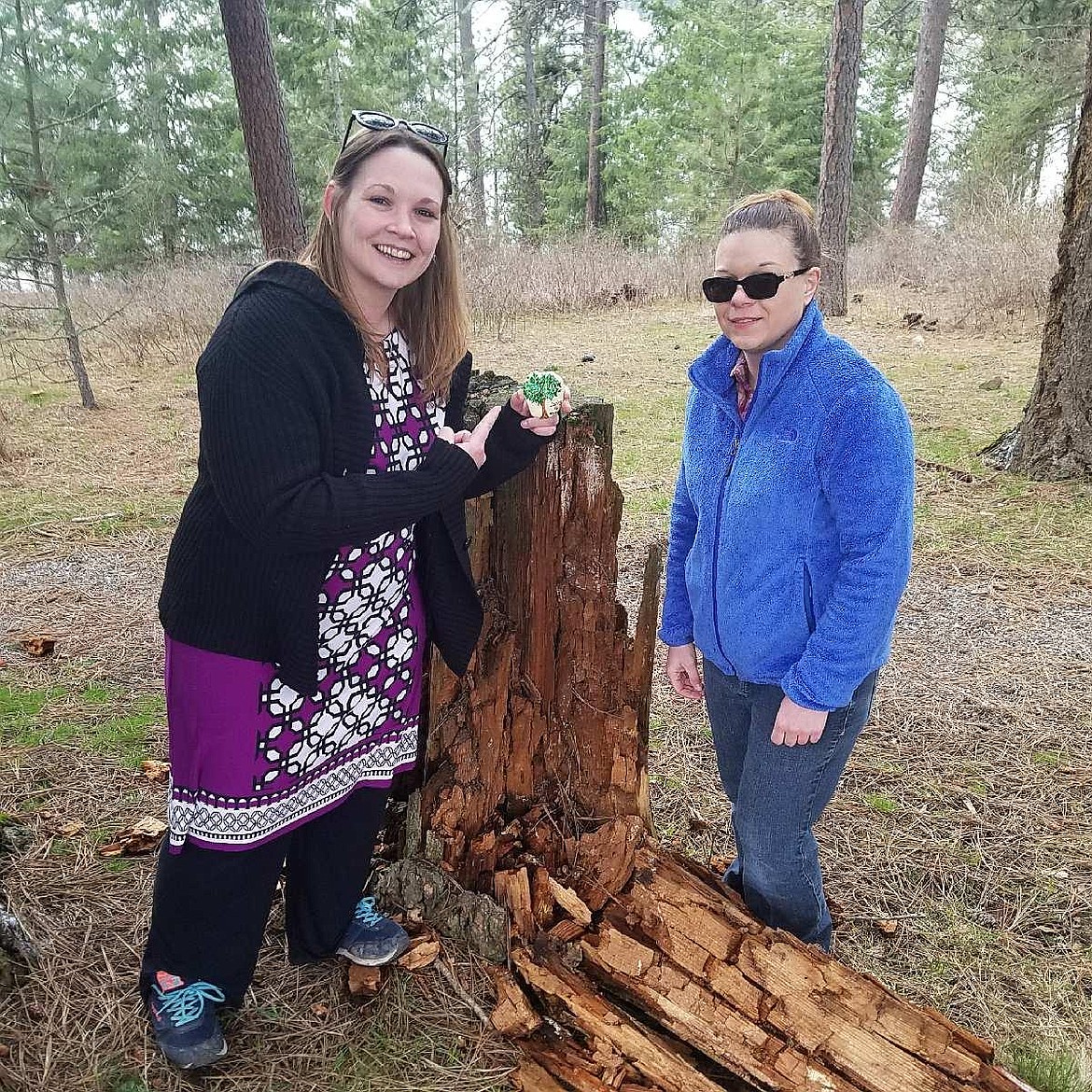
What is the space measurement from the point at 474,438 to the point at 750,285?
662mm

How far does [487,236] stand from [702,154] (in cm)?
677

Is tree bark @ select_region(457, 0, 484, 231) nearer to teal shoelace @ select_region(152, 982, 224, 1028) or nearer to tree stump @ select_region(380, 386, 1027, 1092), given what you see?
tree stump @ select_region(380, 386, 1027, 1092)

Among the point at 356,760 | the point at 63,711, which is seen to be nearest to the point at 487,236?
the point at 63,711

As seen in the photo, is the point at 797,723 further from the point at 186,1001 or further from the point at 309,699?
the point at 186,1001

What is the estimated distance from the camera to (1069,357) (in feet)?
18.5

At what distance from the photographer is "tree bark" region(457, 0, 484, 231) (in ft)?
76.7

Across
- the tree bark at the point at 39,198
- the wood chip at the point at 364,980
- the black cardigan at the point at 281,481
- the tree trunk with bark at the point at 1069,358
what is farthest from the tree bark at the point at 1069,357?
the tree bark at the point at 39,198

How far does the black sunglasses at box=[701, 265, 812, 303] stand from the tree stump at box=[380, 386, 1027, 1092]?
1.42ft

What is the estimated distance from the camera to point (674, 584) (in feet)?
7.39

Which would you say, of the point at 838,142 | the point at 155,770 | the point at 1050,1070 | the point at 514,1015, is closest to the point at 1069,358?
the point at 1050,1070

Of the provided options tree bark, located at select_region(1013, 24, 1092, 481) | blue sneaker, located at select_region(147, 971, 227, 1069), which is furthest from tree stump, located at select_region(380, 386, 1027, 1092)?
tree bark, located at select_region(1013, 24, 1092, 481)

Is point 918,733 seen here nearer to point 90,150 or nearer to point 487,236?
point 487,236

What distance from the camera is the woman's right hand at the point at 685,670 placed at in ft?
7.39

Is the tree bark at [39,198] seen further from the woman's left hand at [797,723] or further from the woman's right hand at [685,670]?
the woman's left hand at [797,723]
